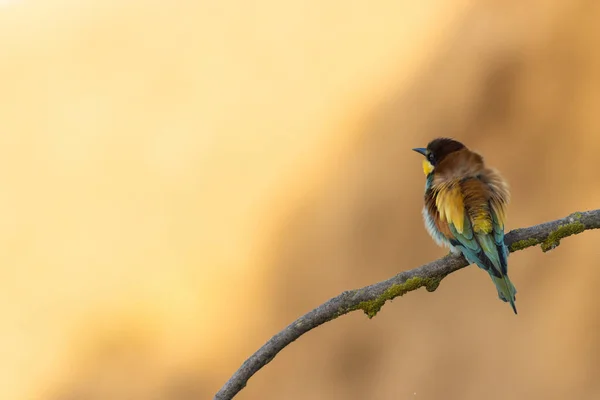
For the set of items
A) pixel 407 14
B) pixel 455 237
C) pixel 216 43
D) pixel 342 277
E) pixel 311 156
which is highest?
pixel 216 43

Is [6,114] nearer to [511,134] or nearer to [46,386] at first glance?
[46,386]

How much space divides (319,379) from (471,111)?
184cm

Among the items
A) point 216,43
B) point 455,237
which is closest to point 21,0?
point 216,43

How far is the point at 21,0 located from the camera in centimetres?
498

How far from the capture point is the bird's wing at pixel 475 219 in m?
1.41

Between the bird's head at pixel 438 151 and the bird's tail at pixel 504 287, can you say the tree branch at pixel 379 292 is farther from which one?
the bird's head at pixel 438 151

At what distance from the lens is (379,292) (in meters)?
1.30

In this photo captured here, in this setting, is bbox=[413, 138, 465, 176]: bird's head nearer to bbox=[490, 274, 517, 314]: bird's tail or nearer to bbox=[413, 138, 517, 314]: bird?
bbox=[413, 138, 517, 314]: bird

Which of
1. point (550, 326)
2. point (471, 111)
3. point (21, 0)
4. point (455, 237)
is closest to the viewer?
point (455, 237)

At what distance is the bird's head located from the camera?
1.77m

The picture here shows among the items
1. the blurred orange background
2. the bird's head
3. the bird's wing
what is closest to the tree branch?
the bird's wing

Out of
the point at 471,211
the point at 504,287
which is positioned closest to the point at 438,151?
the point at 471,211

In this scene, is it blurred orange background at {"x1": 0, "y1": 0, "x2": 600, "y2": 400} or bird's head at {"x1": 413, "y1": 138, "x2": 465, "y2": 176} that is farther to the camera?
blurred orange background at {"x1": 0, "y1": 0, "x2": 600, "y2": 400}

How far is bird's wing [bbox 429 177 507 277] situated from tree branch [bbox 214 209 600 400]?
0.11 feet
